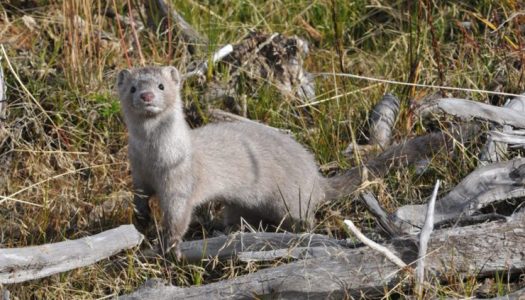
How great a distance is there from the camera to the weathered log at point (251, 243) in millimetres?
4699

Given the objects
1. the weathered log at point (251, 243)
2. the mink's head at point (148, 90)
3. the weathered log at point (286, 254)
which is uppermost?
the mink's head at point (148, 90)

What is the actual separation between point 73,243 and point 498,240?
2.00 meters

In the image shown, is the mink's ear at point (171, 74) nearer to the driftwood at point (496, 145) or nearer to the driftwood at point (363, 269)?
the driftwood at point (363, 269)

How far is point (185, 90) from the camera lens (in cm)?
622

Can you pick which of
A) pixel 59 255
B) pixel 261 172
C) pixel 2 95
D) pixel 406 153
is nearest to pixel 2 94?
pixel 2 95

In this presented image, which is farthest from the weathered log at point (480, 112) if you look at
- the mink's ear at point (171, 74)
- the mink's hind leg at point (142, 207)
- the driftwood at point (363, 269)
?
the mink's hind leg at point (142, 207)

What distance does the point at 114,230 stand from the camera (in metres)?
4.76

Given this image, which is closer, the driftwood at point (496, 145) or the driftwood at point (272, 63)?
the driftwood at point (496, 145)

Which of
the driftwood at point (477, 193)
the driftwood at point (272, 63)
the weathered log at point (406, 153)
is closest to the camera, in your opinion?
the driftwood at point (477, 193)

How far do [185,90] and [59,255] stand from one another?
77.7 inches

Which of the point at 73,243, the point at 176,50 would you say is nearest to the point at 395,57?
the point at 176,50

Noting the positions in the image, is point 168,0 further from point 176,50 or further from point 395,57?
point 395,57

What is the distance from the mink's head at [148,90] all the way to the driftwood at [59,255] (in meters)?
0.67

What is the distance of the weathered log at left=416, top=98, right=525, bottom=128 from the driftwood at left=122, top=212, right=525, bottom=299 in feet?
3.17
